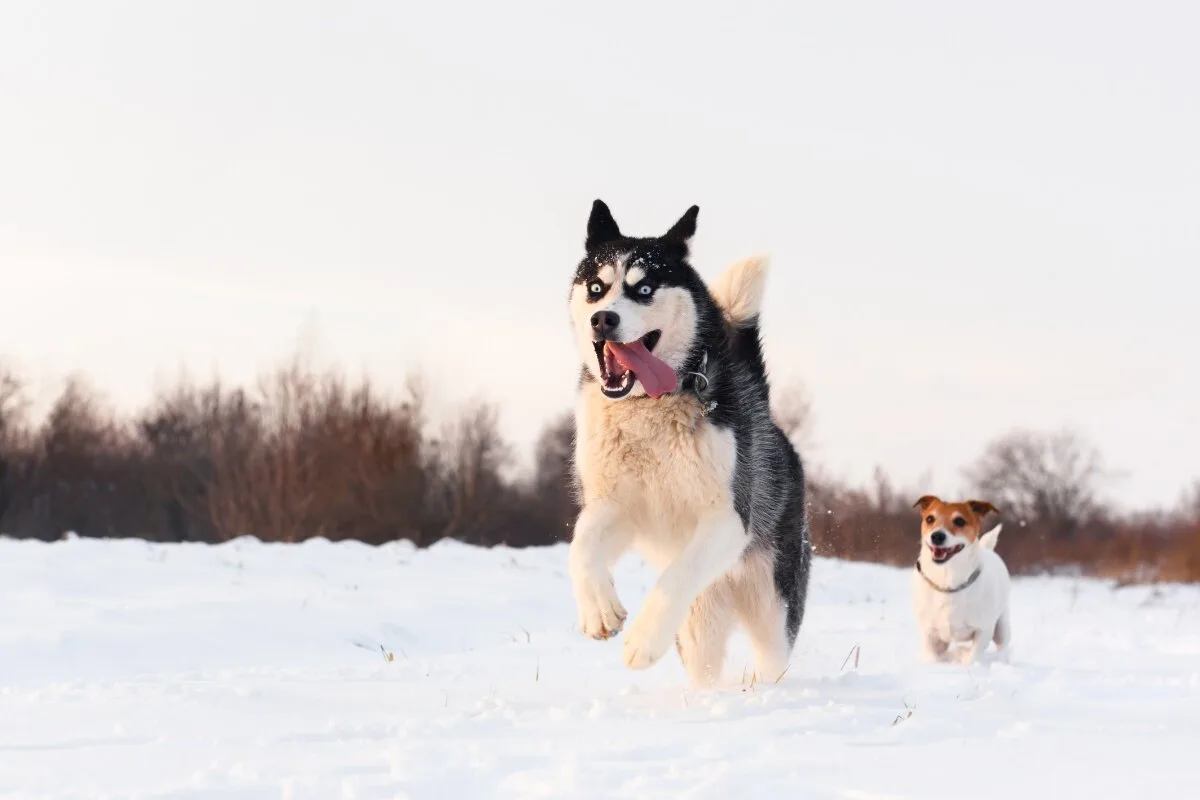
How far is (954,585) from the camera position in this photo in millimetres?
7605

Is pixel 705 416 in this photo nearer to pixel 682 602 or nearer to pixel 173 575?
pixel 682 602

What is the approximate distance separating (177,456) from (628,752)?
31.0 metres

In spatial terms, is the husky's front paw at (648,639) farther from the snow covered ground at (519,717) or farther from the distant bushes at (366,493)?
the distant bushes at (366,493)

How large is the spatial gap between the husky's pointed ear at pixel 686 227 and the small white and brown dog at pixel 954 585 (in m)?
3.77

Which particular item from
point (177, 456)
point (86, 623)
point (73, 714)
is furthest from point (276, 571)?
point (177, 456)

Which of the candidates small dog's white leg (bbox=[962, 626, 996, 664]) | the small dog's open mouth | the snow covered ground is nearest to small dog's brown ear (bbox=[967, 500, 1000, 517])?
the small dog's open mouth

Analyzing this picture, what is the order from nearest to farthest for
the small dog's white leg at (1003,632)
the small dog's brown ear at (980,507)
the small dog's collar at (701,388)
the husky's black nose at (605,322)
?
the husky's black nose at (605,322)
the small dog's collar at (701,388)
the small dog's brown ear at (980,507)
the small dog's white leg at (1003,632)

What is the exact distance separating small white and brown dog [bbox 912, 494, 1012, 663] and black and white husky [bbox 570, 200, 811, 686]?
3.10 m

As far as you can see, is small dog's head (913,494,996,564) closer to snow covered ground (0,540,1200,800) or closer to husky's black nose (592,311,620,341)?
snow covered ground (0,540,1200,800)

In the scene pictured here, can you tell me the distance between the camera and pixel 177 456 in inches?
1248

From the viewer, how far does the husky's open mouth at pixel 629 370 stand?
14.1ft

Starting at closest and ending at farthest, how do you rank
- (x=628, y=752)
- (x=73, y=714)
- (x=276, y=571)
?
(x=628, y=752) < (x=73, y=714) < (x=276, y=571)

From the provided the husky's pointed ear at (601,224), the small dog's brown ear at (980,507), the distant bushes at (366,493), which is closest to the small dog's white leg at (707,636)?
the husky's pointed ear at (601,224)

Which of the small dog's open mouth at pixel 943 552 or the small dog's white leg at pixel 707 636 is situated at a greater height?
the small dog's open mouth at pixel 943 552
